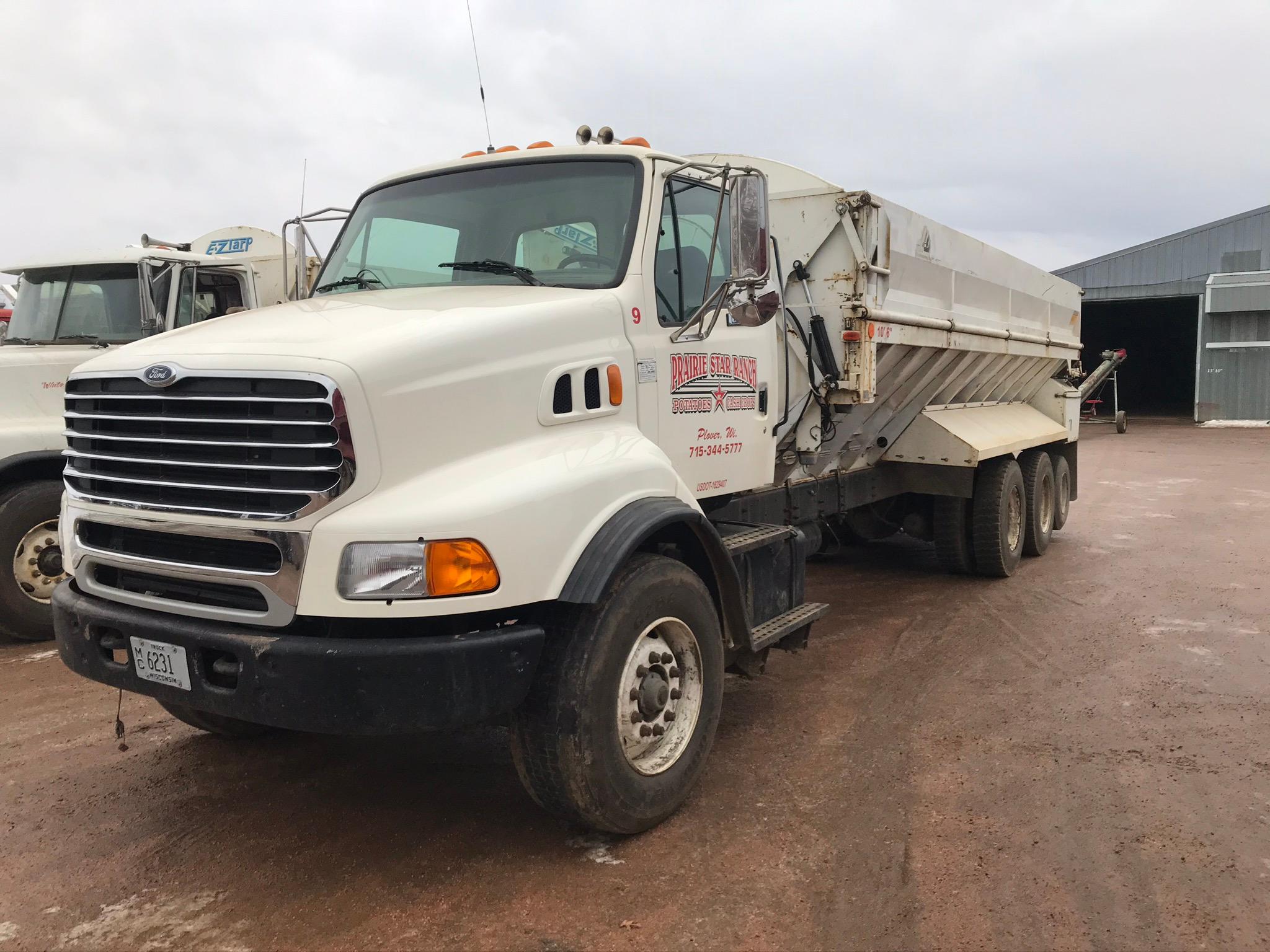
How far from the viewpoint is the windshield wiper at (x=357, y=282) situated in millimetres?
4332

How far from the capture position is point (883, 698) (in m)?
5.31

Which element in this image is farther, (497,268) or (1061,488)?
(1061,488)

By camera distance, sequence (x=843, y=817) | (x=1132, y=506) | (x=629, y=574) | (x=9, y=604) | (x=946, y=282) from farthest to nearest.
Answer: (x=1132, y=506), (x=946, y=282), (x=9, y=604), (x=843, y=817), (x=629, y=574)

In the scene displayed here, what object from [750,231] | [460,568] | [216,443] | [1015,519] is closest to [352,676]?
[460,568]

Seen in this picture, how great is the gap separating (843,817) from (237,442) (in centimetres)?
264

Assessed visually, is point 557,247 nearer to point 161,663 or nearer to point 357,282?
point 357,282

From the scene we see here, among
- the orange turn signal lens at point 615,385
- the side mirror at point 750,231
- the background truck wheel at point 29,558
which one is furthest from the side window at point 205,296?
the side mirror at point 750,231

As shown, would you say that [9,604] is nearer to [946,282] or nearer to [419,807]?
[419,807]

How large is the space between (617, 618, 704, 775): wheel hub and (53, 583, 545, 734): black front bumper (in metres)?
0.56

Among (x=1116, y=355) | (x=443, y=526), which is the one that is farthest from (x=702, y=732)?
(x=1116, y=355)

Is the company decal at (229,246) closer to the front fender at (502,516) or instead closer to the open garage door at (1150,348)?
the front fender at (502,516)

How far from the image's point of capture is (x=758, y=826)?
3768mm

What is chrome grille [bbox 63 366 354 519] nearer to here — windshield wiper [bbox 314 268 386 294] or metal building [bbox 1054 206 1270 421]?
windshield wiper [bbox 314 268 386 294]

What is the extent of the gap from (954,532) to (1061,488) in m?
2.65
